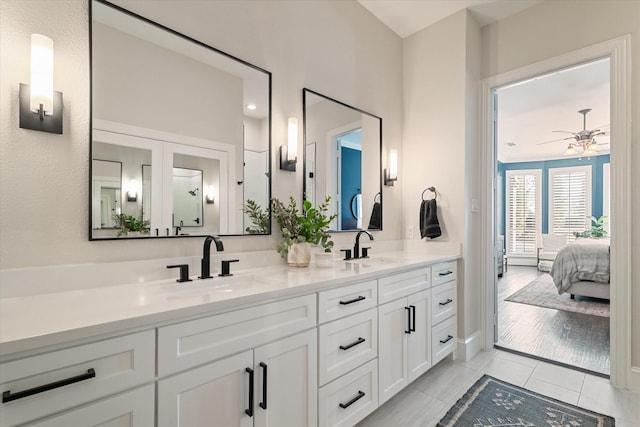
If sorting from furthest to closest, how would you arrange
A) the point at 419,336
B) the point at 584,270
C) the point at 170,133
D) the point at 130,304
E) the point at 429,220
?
the point at 584,270, the point at 429,220, the point at 419,336, the point at 170,133, the point at 130,304

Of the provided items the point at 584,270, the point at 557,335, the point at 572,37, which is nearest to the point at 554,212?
the point at 584,270

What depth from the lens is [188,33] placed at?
163 centimetres

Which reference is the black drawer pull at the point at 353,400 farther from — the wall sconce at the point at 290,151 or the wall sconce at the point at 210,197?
the wall sconce at the point at 290,151

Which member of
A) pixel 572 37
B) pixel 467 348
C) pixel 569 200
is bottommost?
pixel 467 348

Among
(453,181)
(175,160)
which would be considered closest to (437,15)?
(453,181)

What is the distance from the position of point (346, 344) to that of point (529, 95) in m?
4.42

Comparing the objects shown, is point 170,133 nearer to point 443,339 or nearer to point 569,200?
point 443,339

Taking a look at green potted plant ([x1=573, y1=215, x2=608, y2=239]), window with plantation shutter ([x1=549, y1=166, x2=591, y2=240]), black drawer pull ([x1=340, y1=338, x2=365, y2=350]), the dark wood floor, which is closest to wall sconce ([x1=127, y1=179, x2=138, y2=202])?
black drawer pull ([x1=340, y1=338, x2=365, y2=350])

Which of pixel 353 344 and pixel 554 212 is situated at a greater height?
pixel 554 212

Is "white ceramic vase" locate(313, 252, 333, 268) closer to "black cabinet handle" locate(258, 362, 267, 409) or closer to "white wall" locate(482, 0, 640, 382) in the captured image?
Answer: "black cabinet handle" locate(258, 362, 267, 409)

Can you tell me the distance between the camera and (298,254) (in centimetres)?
186

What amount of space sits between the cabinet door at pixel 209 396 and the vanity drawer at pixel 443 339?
60.3 inches

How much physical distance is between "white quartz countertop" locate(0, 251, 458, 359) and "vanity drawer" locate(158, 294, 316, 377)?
0.04 metres

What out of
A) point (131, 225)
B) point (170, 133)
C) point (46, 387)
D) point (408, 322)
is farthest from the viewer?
point (408, 322)
